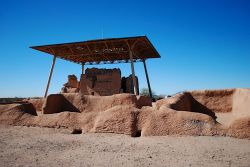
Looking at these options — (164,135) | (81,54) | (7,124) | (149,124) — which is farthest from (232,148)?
(81,54)

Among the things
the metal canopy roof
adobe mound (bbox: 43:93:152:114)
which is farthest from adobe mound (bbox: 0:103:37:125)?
the metal canopy roof

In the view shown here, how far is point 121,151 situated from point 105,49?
16344mm

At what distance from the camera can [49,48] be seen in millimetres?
20812

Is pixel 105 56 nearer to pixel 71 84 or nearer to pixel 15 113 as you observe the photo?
pixel 71 84

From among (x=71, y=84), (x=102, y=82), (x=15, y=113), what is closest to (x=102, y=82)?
(x=102, y=82)

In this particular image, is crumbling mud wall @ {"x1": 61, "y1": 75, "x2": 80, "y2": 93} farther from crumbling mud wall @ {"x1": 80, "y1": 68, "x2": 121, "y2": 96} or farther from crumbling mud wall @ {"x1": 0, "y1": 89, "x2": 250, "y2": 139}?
crumbling mud wall @ {"x1": 0, "y1": 89, "x2": 250, "y2": 139}

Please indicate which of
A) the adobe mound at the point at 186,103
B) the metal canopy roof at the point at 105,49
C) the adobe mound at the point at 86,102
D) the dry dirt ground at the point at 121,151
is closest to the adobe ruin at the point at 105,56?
the metal canopy roof at the point at 105,49

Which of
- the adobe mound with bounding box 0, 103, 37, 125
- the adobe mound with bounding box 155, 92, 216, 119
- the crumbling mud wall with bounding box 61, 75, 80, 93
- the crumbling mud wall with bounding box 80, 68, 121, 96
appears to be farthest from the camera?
the crumbling mud wall with bounding box 61, 75, 80, 93

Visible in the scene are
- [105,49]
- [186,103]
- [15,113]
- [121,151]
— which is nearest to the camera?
[121,151]

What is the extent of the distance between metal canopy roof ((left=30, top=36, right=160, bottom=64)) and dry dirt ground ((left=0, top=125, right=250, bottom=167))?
11675mm

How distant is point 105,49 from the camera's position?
69.5 ft

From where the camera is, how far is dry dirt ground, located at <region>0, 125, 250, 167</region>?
4.72m

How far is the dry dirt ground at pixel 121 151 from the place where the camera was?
15.5 feet

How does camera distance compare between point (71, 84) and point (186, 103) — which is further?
point (71, 84)
